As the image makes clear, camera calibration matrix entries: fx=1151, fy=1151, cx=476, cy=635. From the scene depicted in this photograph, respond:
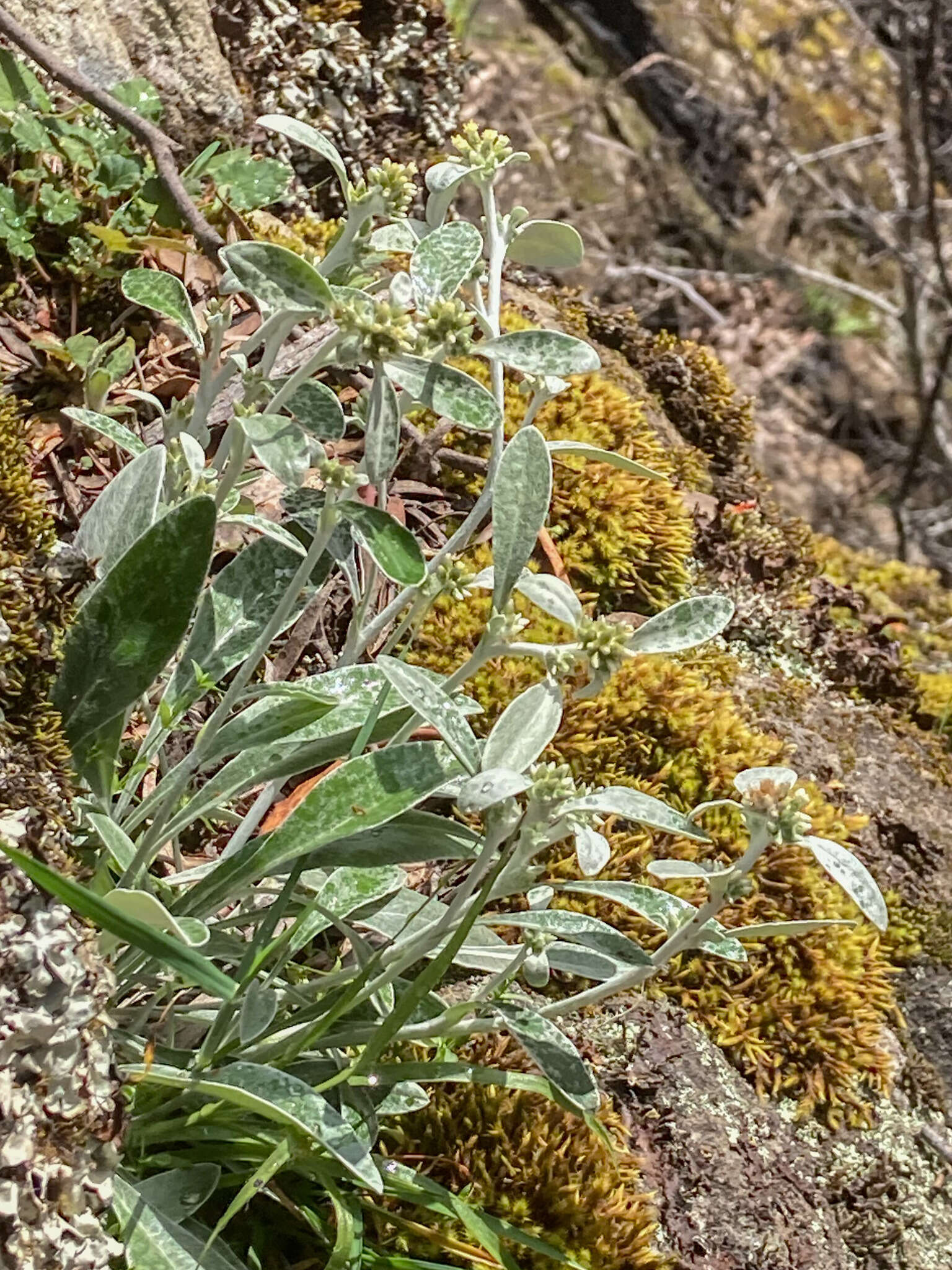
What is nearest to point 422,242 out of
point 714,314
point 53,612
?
point 53,612

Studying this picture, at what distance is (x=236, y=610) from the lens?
1.67 meters

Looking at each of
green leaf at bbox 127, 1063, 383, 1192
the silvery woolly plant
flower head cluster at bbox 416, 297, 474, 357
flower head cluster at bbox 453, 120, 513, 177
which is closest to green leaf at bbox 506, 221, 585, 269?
the silvery woolly plant

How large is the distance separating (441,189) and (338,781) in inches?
33.5

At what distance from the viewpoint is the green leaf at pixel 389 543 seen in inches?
51.9

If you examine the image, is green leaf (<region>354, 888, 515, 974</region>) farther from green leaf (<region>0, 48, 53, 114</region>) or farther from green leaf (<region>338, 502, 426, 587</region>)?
green leaf (<region>0, 48, 53, 114</region>)

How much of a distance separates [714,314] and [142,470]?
5471 millimetres

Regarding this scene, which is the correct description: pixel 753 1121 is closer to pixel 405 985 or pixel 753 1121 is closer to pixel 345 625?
pixel 405 985

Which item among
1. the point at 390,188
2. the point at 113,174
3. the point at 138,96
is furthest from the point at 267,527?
the point at 138,96

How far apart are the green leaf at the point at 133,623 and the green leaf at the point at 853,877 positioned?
824mm

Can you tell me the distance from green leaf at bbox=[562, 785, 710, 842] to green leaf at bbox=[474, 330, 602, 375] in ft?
1.75

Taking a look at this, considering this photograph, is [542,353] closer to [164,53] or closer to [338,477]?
[338,477]

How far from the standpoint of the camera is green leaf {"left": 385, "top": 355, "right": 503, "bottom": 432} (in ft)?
4.46

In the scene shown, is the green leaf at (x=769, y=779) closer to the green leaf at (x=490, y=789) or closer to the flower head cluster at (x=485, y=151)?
the green leaf at (x=490, y=789)

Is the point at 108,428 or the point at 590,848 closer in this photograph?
the point at 590,848
